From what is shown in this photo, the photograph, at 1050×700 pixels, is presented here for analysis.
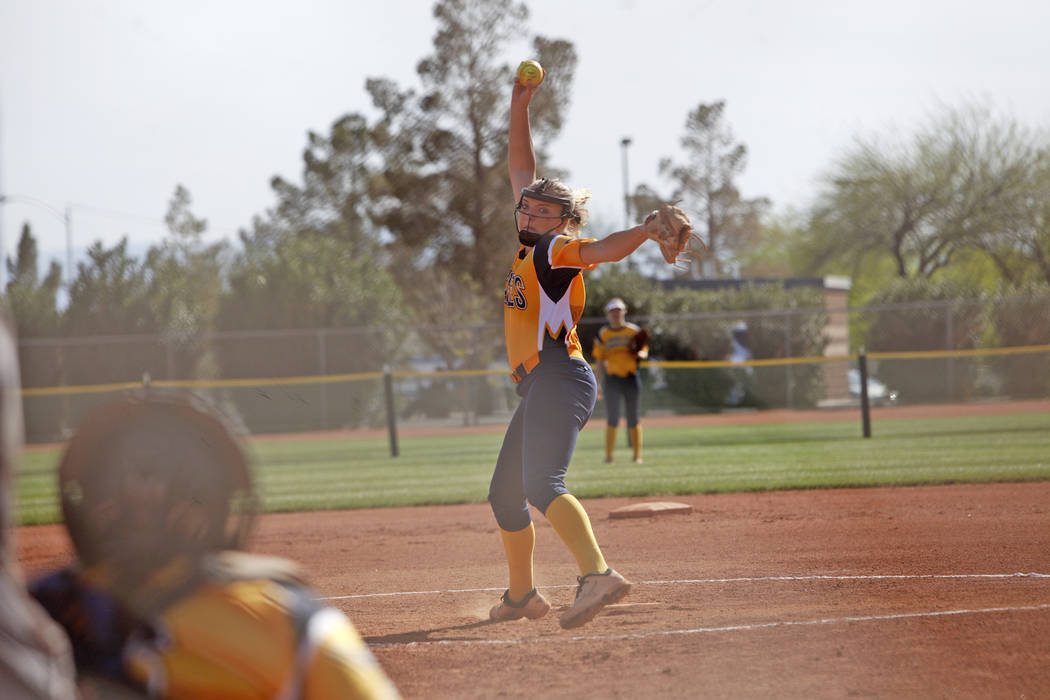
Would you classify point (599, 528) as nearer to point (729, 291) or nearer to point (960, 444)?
point (960, 444)

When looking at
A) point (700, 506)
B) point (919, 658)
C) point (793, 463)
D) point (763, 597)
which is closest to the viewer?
point (919, 658)

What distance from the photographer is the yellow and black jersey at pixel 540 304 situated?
493cm

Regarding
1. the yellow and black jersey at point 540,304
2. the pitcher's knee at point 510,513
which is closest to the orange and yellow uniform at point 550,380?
the yellow and black jersey at point 540,304

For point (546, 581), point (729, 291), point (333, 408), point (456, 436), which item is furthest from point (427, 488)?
point (729, 291)

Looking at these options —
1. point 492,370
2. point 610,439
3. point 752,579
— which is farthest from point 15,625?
point 492,370

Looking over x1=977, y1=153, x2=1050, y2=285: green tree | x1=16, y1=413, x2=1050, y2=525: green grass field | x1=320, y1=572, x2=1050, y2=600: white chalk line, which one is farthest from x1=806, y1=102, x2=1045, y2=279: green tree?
x1=320, y1=572, x2=1050, y2=600: white chalk line

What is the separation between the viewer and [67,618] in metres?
1.86

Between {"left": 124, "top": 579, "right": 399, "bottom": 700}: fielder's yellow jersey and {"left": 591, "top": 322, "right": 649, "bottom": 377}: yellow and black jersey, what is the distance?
1382 cm

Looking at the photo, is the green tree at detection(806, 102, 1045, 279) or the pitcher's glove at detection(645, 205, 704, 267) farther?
the green tree at detection(806, 102, 1045, 279)

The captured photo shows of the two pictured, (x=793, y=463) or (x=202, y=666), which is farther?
(x=793, y=463)

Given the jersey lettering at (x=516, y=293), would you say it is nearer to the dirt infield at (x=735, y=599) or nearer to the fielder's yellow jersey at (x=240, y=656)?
the dirt infield at (x=735, y=599)

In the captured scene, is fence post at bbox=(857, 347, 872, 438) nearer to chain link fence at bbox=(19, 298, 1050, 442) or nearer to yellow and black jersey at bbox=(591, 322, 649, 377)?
yellow and black jersey at bbox=(591, 322, 649, 377)

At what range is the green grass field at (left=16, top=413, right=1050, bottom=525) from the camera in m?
12.2

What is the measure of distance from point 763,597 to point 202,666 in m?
4.69
